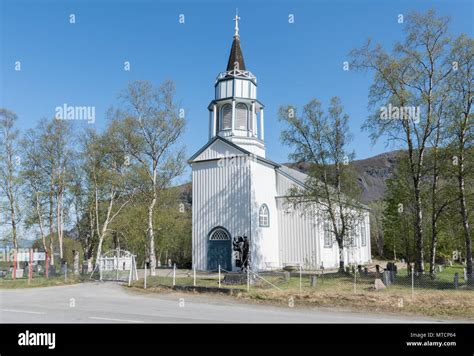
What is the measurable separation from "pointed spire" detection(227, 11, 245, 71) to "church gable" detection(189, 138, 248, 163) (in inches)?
275

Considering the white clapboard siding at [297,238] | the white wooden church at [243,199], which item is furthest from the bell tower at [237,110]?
the white clapboard siding at [297,238]

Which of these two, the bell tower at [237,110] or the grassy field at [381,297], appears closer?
the grassy field at [381,297]

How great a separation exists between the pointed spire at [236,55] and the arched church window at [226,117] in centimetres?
356

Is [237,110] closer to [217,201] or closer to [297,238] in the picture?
[217,201]

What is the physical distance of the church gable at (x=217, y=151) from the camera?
29.1 meters

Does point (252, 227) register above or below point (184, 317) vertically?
above

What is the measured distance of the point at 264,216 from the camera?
29.8 metres

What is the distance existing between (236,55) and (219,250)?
15901mm

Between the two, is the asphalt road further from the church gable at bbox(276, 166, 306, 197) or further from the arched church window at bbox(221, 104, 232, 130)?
the arched church window at bbox(221, 104, 232, 130)

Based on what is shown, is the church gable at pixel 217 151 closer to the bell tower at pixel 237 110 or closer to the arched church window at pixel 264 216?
the bell tower at pixel 237 110
